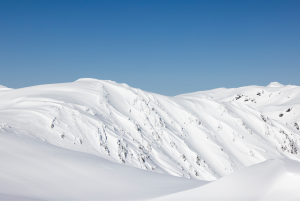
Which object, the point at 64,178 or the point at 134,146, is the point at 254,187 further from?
the point at 134,146

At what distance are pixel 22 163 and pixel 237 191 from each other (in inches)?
221

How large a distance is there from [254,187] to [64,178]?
15.6ft

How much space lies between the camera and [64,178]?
6086 mm

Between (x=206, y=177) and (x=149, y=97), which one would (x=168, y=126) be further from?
(x=206, y=177)

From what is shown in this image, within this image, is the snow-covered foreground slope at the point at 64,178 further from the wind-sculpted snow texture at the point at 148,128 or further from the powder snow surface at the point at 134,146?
Result: the wind-sculpted snow texture at the point at 148,128

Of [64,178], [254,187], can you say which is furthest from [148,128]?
[254,187]

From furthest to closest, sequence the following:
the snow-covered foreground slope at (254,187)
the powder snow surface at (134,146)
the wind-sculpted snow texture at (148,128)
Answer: the wind-sculpted snow texture at (148,128)
the powder snow surface at (134,146)
the snow-covered foreground slope at (254,187)

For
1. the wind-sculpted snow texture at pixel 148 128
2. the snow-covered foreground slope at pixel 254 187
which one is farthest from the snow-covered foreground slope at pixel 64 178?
the wind-sculpted snow texture at pixel 148 128

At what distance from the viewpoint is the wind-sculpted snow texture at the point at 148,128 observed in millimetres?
12656

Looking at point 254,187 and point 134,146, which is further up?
point 134,146

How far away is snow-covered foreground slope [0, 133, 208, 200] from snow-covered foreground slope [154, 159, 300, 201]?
1.26 m

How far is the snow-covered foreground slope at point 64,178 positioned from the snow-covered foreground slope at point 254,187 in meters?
1.26

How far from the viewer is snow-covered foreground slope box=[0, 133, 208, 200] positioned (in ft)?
16.8

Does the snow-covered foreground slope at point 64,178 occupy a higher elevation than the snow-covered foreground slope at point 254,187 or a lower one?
higher
